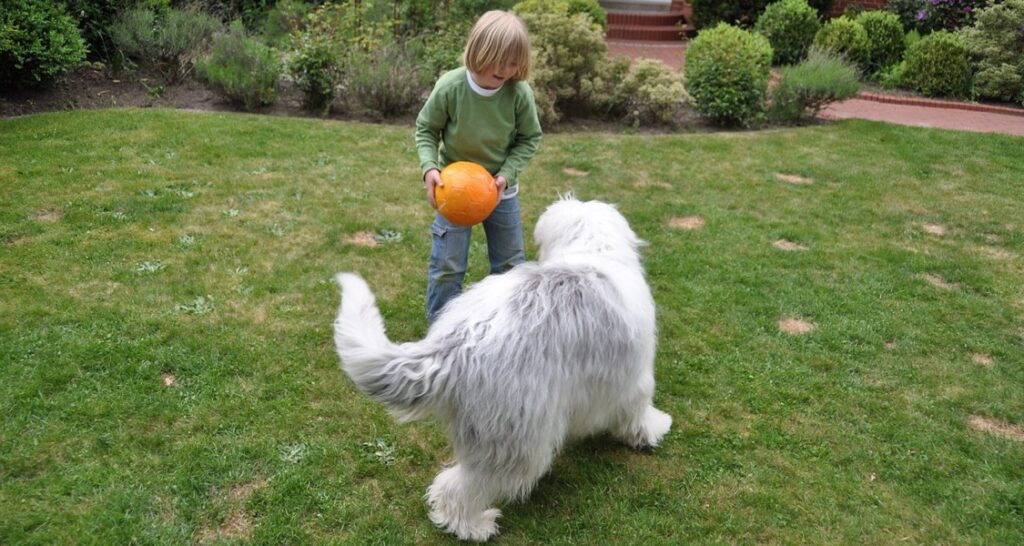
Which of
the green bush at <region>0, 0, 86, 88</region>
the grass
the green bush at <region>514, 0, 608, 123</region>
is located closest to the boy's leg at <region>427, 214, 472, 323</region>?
the grass

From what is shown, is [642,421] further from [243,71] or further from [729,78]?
[243,71]

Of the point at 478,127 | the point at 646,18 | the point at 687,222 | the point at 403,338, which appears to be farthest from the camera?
the point at 646,18

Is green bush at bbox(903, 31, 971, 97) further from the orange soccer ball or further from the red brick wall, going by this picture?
the orange soccer ball

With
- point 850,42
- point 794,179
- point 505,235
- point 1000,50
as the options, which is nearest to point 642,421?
point 505,235

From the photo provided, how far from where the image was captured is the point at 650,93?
8.42 metres

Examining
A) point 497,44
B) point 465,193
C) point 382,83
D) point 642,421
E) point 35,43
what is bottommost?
point 642,421

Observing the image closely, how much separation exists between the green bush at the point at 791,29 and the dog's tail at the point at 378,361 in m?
12.2

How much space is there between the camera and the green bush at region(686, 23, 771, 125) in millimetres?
8672

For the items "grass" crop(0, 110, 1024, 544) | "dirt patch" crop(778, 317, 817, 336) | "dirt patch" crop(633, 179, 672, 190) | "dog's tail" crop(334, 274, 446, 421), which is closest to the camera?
"dog's tail" crop(334, 274, 446, 421)

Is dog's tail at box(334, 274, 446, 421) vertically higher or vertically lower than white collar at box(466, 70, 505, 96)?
lower

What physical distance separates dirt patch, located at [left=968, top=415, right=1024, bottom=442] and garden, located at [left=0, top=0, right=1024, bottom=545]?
0.07ft

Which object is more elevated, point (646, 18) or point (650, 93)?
point (646, 18)

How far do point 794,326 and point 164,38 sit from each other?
28.1 ft

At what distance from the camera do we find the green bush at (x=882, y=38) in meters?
12.1
